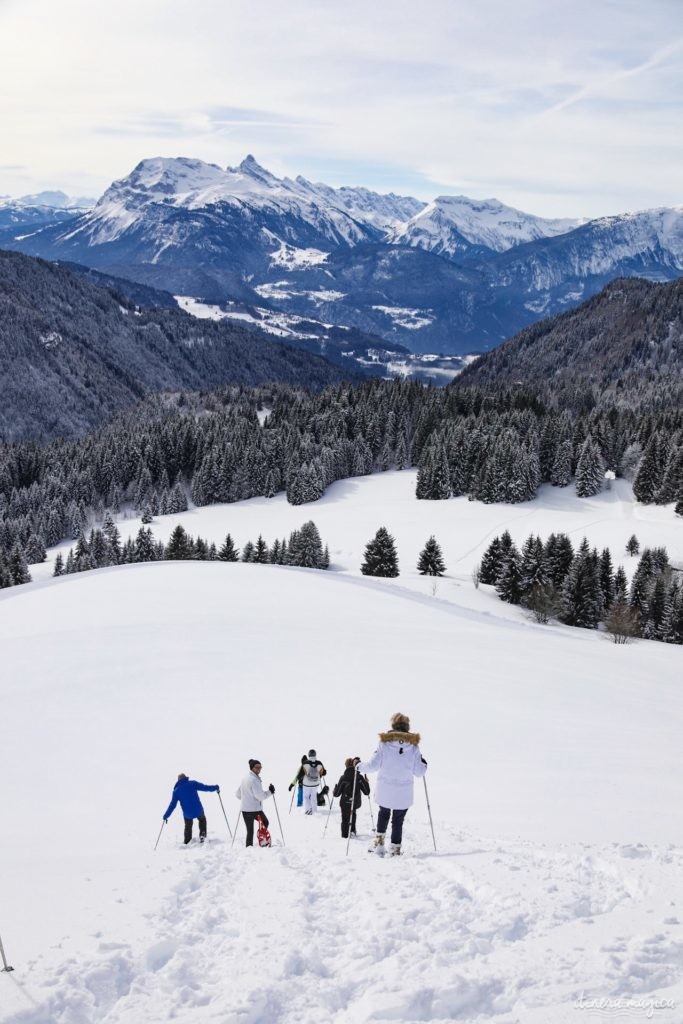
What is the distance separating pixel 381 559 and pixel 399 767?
224 feet

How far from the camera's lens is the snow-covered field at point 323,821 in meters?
7.19

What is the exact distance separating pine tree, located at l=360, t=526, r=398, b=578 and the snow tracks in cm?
6800

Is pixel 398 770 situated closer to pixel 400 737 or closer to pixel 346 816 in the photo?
pixel 400 737

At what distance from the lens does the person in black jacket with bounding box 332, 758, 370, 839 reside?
12.5m

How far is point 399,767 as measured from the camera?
1123cm

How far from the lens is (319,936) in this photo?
8133 mm

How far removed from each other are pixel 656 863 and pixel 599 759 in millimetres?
7637

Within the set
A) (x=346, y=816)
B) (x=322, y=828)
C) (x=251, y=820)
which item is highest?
(x=346, y=816)

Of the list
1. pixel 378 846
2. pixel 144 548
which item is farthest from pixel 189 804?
pixel 144 548

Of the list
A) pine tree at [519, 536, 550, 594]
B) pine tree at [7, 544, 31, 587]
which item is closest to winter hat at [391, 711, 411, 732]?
pine tree at [519, 536, 550, 594]

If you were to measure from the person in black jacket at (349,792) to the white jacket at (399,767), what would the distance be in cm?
128

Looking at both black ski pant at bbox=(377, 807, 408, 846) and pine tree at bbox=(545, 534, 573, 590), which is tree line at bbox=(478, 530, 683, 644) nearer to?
pine tree at bbox=(545, 534, 573, 590)

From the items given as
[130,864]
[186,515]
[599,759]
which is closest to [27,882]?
[130,864]

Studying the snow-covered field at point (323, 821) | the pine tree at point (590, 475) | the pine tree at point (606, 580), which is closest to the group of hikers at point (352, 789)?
the snow-covered field at point (323, 821)
